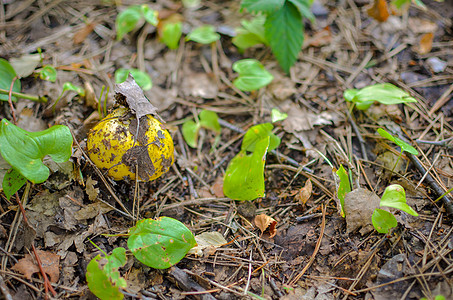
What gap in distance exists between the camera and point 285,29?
2893 millimetres

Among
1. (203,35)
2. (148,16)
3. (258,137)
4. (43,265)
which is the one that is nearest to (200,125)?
(258,137)

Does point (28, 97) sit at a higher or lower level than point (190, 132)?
higher

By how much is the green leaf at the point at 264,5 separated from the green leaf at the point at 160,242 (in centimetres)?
192

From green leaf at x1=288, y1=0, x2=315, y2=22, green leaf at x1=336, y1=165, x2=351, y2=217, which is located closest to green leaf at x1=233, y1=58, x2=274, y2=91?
green leaf at x1=288, y1=0, x2=315, y2=22

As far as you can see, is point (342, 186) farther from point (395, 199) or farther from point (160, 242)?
point (160, 242)

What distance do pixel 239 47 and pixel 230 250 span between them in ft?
6.92

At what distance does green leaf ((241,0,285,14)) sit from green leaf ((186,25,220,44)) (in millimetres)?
547

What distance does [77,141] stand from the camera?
2314mm

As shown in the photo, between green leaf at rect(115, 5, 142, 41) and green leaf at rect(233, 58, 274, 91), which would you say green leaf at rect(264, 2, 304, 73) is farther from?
green leaf at rect(115, 5, 142, 41)

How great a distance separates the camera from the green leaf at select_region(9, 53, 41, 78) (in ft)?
8.89

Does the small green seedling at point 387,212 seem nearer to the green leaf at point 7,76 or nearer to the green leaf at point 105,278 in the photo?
the green leaf at point 105,278

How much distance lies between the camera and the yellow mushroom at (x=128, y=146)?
204 centimetres

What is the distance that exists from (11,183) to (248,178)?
4.94 feet

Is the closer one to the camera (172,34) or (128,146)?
(128,146)
